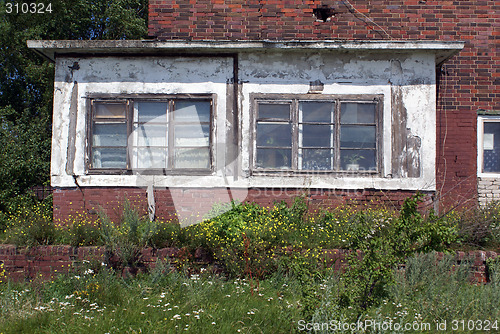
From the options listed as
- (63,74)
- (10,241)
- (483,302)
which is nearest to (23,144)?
(63,74)

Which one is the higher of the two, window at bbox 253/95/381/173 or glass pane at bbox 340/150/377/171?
window at bbox 253/95/381/173

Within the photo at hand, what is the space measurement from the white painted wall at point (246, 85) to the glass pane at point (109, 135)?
0.24 meters

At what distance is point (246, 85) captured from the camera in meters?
8.11

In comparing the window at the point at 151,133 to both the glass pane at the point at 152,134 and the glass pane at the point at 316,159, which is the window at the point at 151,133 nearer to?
the glass pane at the point at 152,134

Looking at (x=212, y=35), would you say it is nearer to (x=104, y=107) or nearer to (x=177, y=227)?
(x=104, y=107)

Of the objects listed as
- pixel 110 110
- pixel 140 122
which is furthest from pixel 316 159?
pixel 110 110

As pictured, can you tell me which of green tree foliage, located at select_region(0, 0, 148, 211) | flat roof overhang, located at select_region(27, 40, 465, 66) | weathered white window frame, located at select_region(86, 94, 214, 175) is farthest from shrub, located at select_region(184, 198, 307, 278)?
green tree foliage, located at select_region(0, 0, 148, 211)

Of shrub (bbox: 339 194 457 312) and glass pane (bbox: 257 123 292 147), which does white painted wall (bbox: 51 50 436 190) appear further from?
shrub (bbox: 339 194 457 312)

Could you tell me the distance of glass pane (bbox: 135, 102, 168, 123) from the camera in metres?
8.20

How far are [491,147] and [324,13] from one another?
14.8 feet

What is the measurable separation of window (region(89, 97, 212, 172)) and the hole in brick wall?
3125mm

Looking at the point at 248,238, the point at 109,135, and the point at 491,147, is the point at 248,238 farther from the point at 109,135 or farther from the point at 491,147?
the point at 491,147

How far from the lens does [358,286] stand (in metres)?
4.15

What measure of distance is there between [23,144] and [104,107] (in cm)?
425
